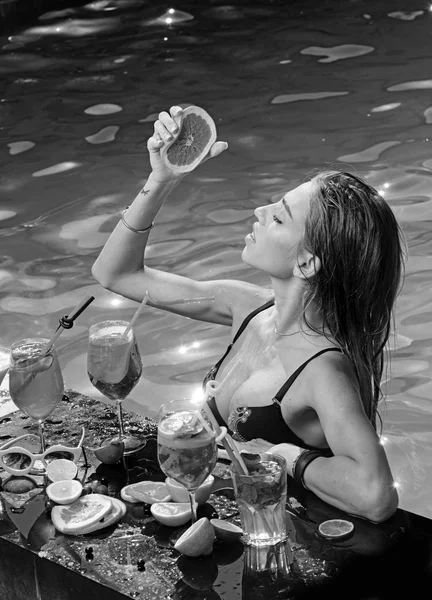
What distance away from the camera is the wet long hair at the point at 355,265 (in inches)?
112

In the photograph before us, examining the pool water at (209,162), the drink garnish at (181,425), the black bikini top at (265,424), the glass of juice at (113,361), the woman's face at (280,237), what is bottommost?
the pool water at (209,162)

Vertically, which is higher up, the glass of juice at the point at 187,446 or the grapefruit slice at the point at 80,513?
the glass of juice at the point at 187,446

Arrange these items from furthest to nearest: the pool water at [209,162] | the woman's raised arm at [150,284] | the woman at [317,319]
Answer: the pool water at [209,162], the woman's raised arm at [150,284], the woman at [317,319]

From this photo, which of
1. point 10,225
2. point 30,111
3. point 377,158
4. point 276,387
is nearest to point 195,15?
point 30,111

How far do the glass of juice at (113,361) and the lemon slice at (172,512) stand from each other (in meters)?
0.35

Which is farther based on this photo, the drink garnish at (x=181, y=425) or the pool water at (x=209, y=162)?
the pool water at (x=209, y=162)

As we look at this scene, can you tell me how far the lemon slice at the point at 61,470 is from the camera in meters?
2.65

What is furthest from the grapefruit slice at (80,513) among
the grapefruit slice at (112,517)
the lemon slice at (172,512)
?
the lemon slice at (172,512)

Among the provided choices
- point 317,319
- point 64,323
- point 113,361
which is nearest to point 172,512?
point 113,361

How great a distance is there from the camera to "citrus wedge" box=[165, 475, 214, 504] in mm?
2486

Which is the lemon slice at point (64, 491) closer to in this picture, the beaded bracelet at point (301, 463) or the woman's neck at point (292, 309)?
the beaded bracelet at point (301, 463)

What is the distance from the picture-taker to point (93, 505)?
2.50 meters

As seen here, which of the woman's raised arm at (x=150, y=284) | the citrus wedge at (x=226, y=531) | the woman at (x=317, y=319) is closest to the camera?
the citrus wedge at (x=226, y=531)

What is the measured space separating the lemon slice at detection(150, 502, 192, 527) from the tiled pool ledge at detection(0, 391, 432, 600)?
22 millimetres
